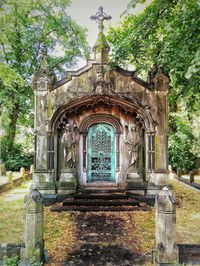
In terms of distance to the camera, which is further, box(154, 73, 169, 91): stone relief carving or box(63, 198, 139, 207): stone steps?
box(154, 73, 169, 91): stone relief carving

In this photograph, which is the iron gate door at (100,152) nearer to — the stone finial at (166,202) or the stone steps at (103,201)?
the stone steps at (103,201)

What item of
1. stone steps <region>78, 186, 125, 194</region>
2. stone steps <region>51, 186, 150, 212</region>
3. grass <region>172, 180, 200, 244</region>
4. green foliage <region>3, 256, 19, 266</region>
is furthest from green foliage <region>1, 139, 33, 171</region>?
green foliage <region>3, 256, 19, 266</region>

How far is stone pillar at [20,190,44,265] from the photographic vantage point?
507cm

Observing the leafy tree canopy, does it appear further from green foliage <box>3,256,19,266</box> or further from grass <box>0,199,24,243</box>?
green foliage <box>3,256,19,266</box>

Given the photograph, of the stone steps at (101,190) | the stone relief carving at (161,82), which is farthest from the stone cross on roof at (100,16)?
the stone steps at (101,190)

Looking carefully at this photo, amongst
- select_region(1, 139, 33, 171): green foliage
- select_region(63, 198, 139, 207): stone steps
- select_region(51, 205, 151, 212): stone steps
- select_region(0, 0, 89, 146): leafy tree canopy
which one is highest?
select_region(0, 0, 89, 146): leafy tree canopy

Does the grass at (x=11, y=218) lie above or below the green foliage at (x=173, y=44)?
below

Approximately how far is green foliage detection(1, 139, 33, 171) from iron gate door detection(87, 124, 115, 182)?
13.5 meters

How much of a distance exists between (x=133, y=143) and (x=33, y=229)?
598 cm

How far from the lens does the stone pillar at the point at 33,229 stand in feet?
16.6

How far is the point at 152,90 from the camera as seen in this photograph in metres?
10.3

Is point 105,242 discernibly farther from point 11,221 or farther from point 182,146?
point 182,146

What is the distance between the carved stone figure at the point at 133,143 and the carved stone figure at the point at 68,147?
220 centimetres

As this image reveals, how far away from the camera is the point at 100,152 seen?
36.3 ft
